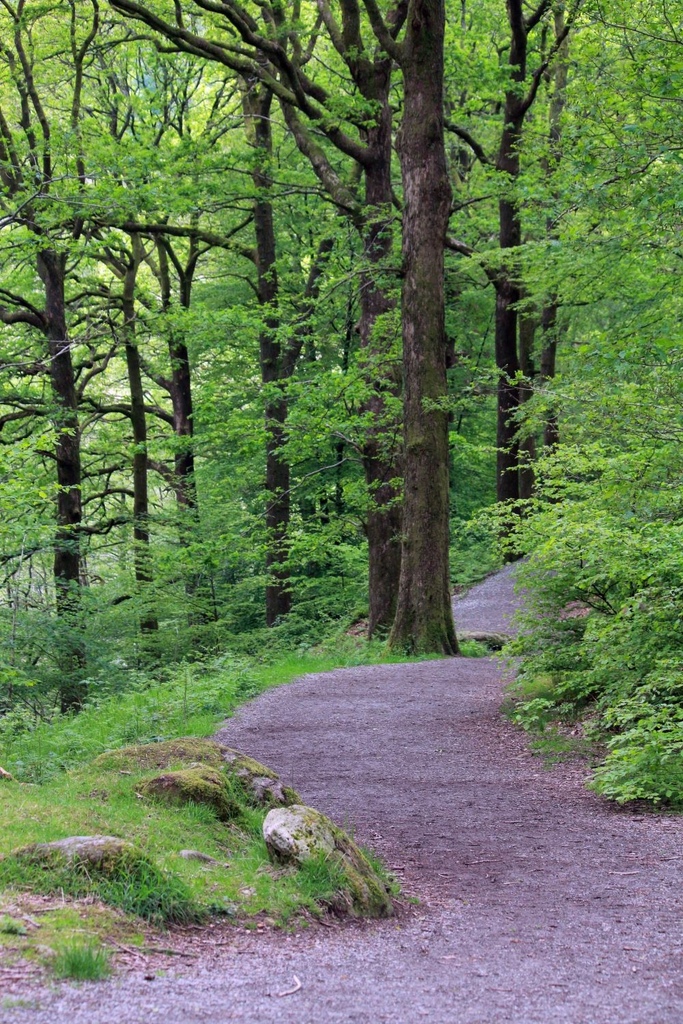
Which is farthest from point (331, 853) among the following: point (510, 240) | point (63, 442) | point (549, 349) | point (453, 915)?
point (549, 349)

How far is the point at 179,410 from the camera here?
78.8 feet

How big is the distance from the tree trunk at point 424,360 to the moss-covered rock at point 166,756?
7422 millimetres

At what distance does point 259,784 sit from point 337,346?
21.6m

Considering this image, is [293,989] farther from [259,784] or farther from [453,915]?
[259,784]

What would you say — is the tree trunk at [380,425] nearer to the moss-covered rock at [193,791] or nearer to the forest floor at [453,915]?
the forest floor at [453,915]

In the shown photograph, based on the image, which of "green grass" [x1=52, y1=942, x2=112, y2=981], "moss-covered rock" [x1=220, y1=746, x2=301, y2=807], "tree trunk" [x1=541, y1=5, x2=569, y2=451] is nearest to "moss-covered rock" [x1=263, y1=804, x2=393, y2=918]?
"moss-covered rock" [x1=220, y1=746, x2=301, y2=807]

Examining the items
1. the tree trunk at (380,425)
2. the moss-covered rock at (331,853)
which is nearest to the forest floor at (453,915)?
the moss-covered rock at (331,853)

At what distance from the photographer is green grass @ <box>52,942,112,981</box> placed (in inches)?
134

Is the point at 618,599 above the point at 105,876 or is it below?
above

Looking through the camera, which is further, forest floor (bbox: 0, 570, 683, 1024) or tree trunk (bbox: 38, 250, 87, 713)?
tree trunk (bbox: 38, 250, 87, 713)

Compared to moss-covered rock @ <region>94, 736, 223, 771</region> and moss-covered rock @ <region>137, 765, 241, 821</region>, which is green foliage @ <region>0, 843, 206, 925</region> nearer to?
moss-covered rock @ <region>137, 765, 241, 821</region>

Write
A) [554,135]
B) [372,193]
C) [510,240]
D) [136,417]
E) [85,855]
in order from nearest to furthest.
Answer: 1. [85,855]
2. [372,193]
3. [554,135]
4. [510,240]
5. [136,417]

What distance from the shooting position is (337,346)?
87.6ft

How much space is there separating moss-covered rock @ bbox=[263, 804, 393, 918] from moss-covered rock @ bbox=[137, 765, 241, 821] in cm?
55
